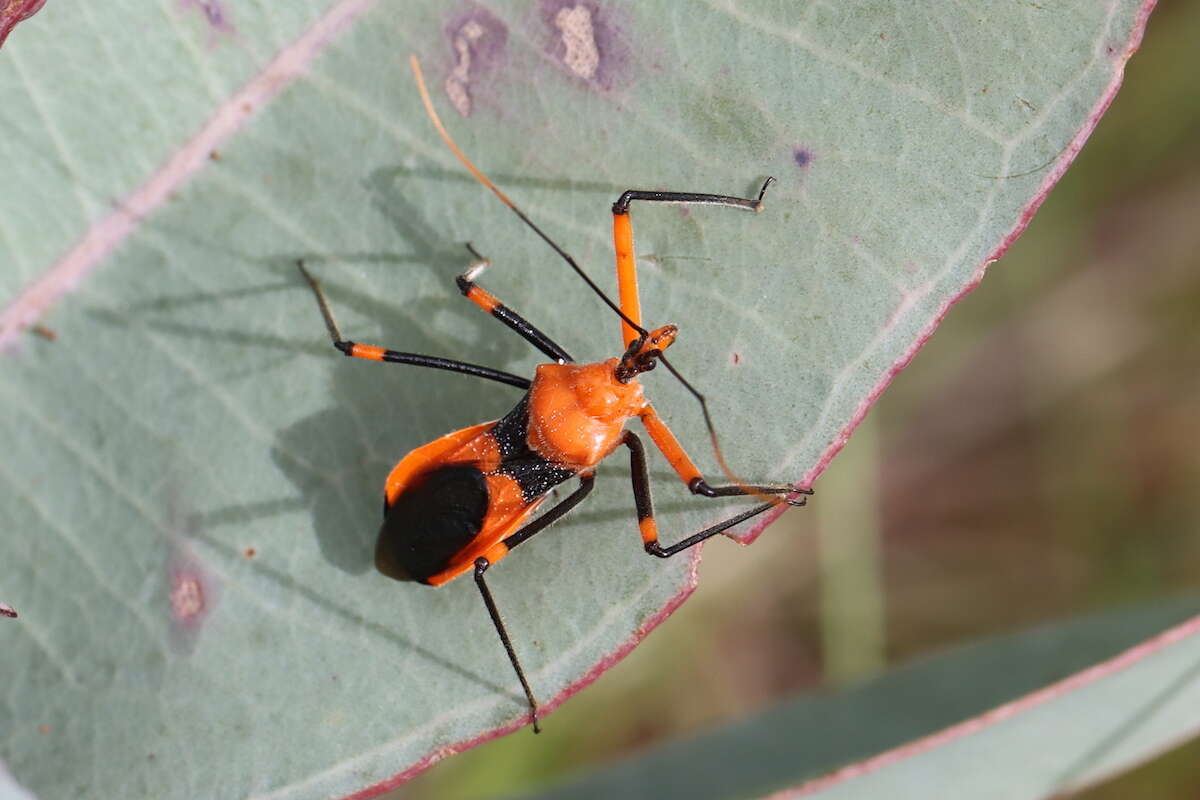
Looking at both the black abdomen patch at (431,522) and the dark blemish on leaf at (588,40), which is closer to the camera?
the dark blemish on leaf at (588,40)

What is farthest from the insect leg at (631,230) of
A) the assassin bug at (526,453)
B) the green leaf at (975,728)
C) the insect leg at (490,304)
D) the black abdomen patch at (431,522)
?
the green leaf at (975,728)

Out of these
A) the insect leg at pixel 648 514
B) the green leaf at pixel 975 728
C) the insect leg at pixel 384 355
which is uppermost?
the insect leg at pixel 384 355

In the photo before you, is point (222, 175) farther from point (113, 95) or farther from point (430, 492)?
point (430, 492)

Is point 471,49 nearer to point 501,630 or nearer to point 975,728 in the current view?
point 501,630

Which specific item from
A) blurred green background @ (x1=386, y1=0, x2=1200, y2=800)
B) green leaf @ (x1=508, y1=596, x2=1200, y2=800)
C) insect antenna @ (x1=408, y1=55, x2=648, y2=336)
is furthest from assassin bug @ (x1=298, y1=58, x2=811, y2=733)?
blurred green background @ (x1=386, y1=0, x2=1200, y2=800)

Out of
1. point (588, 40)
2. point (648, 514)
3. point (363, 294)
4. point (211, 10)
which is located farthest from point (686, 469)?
point (211, 10)

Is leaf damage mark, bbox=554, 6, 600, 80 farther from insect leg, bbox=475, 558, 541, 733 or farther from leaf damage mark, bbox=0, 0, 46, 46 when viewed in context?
insect leg, bbox=475, 558, 541, 733

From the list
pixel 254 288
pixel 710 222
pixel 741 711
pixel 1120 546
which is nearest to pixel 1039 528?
pixel 1120 546

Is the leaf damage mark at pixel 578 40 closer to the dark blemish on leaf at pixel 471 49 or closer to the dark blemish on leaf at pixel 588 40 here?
the dark blemish on leaf at pixel 588 40
